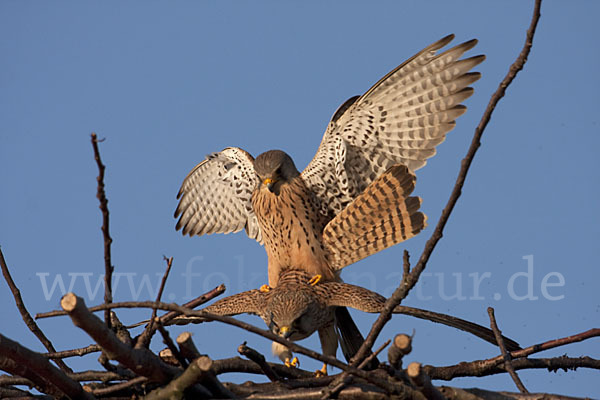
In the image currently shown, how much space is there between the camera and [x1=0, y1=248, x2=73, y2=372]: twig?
13.1ft

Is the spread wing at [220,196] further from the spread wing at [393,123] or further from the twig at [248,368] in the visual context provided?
the twig at [248,368]

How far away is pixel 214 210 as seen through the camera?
6.60 metres

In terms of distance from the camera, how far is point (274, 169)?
557 cm

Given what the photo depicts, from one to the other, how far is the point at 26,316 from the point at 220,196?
2652 millimetres

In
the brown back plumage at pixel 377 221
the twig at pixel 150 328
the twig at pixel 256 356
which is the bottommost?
the twig at pixel 256 356

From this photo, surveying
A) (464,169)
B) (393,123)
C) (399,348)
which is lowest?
(399,348)

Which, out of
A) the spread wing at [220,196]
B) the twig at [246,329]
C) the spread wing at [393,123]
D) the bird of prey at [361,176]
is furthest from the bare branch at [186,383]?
the spread wing at [220,196]

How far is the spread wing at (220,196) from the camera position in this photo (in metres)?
6.26

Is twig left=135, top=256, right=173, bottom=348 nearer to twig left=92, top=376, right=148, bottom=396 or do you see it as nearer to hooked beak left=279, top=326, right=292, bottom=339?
twig left=92, top=376, right=148, bottom=396

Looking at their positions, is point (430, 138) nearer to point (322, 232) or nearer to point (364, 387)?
point (322, 232)

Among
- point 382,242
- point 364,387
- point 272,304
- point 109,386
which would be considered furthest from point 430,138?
point 109,386

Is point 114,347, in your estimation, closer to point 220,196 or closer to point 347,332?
point 347,332

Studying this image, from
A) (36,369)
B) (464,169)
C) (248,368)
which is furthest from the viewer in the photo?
(248,368)

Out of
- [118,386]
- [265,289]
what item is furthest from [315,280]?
[118,386]
